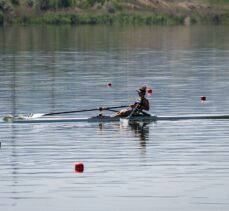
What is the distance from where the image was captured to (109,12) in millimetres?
137500

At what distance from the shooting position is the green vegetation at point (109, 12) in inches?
5271

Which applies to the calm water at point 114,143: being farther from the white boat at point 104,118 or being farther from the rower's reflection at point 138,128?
the white boat at point 104,118

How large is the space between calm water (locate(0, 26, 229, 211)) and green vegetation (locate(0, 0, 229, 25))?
65.9 meters

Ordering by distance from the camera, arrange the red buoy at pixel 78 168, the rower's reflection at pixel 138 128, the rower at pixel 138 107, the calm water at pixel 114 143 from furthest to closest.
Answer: the rower at pixel 138 107 < the rower's reflection at pixel 138 128 < the red buoy at pixel 78 168 < the calm water at pixel 114 143

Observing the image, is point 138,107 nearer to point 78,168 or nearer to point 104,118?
point 104,118

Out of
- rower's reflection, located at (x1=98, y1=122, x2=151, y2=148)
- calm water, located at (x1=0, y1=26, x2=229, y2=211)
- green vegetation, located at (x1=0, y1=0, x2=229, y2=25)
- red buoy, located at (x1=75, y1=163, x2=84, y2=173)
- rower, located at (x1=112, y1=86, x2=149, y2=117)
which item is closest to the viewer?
calm water, located at (x1=0, y1=26, x2=229, y2=211)

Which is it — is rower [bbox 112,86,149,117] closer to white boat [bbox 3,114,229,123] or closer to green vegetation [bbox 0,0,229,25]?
white boat [bbox 3,114,229,123]

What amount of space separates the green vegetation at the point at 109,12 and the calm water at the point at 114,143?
65901mm

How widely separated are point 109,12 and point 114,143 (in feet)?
347

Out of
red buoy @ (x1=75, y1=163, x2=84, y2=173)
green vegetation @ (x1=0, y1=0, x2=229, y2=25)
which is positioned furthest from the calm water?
green vegetation @ (x1=0, y1=0, x2=229, y2=25)

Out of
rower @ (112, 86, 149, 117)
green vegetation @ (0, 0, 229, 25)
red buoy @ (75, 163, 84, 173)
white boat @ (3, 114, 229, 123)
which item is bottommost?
green vegetation @ (0, 0, 229, 25)

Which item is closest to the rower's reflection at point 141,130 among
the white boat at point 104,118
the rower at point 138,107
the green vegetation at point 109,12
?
the white boat at point 104,118

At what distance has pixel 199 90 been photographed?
49.2 metres

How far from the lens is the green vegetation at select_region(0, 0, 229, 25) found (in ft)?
439
